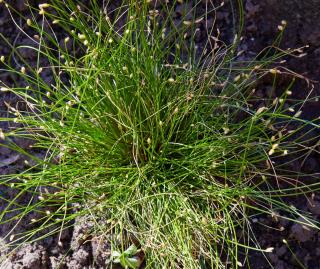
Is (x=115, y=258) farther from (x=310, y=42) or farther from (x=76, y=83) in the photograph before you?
(x=310, y=42)

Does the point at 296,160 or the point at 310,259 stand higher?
the point at 296,160

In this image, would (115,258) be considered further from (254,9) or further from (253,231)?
(254,9)

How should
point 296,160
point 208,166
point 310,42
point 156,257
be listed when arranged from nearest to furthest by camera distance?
point 156,257 < point 208,166 < point 296,160 < point 310,42

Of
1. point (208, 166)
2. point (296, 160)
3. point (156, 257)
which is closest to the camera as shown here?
point (156, 257)

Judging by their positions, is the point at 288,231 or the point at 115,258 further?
the point at 288,231

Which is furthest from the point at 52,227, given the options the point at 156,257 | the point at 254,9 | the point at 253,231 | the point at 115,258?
the point at 254,9

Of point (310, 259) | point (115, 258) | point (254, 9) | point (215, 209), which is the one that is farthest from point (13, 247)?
point (254, 9)

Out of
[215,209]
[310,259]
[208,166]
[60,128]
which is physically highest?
[60,128]
